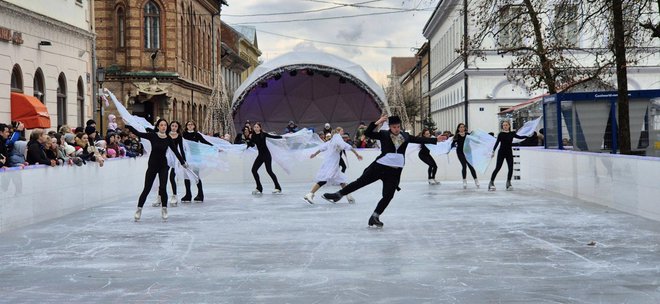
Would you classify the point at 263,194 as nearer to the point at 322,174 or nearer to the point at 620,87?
the point at 322,174

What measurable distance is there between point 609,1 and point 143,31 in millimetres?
36850

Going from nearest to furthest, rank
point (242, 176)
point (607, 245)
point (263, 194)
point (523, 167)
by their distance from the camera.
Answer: point (607, 245)
point (263, 194)
point (523, 167)
point (242, 176)

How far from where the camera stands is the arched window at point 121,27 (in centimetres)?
5303

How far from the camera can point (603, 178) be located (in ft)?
65.7

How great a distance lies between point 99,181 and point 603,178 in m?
10.2

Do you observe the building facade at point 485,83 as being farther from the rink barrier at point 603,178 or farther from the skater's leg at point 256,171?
the skater's leg at point 256,171

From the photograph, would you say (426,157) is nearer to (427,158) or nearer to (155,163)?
(427,158)

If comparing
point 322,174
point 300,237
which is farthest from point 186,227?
point 322,174

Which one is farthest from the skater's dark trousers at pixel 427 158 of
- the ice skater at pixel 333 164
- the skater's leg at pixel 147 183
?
the skater's leg at pixel 147 183

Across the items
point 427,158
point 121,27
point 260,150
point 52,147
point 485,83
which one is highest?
point 121,27

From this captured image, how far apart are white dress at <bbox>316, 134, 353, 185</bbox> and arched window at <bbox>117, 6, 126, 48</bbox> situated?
32.7 meters

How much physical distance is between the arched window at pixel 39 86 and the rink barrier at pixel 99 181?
17.6 ft

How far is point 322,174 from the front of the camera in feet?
72.5

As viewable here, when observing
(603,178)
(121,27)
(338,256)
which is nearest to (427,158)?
(603,178)
